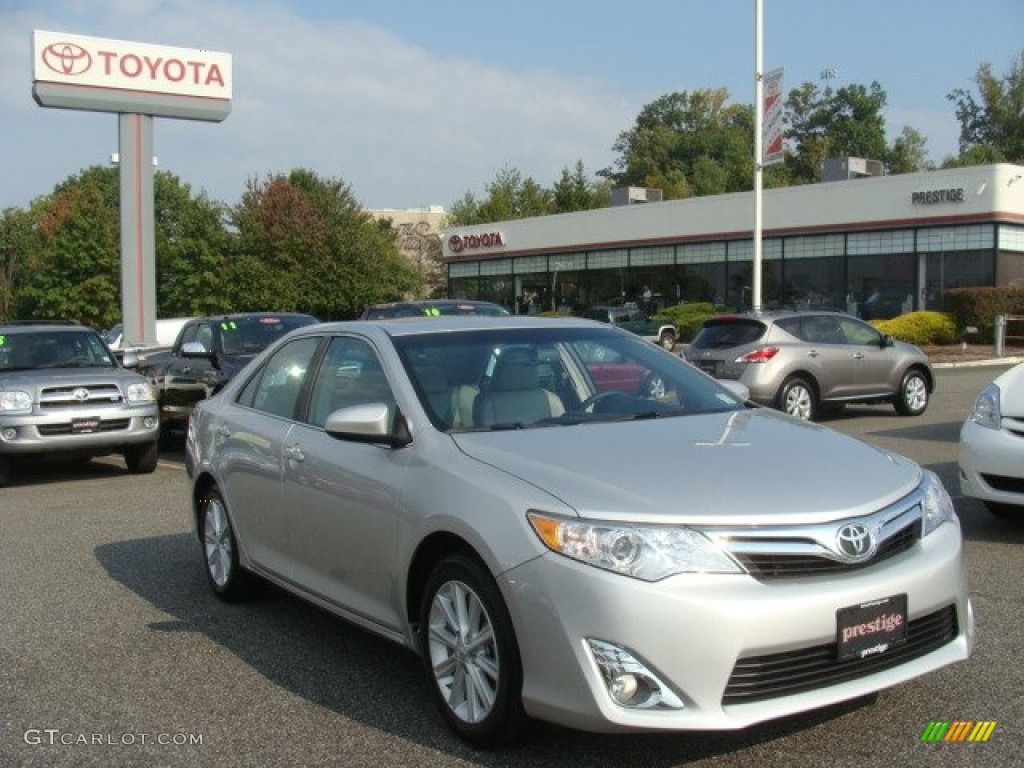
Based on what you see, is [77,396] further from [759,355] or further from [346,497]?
[759,355]

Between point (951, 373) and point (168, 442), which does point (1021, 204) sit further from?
point (168, 442)

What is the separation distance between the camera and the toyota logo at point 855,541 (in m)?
3.87

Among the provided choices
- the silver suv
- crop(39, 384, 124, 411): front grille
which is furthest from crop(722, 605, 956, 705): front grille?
crop(39, 384, 124, 411): front grille

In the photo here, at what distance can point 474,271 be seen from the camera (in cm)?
5400

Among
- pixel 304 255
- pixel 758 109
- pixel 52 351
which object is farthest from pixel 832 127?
pixel 52 351

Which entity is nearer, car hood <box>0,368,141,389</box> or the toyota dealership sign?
car hood <box>0,368,141,389</box>

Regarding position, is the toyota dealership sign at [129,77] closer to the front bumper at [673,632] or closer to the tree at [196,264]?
the tree at [196,264]

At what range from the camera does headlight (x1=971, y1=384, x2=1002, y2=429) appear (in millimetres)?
7797

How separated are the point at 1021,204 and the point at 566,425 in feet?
108

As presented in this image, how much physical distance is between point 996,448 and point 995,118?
278 ft

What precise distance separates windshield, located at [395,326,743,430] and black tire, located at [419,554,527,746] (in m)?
0.75

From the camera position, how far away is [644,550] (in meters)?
3.77

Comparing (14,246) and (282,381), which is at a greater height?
(14,246)

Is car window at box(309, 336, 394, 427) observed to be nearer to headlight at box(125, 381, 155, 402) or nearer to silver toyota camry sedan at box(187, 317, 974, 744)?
silver toyota camry sedan at box(187, 317, 974, 744)
